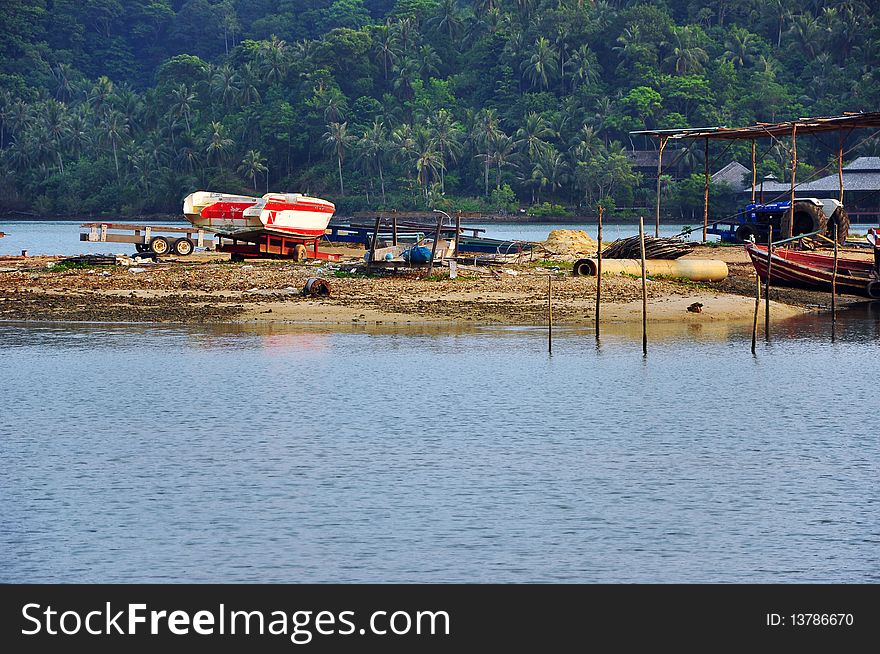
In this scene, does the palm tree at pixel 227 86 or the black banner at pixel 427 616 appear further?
the palm tree at pixel 227 86

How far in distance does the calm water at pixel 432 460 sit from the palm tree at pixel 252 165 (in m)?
103

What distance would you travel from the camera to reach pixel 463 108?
14662 centimetres

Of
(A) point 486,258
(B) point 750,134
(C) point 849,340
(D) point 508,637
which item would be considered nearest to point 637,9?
(B) point 750,134

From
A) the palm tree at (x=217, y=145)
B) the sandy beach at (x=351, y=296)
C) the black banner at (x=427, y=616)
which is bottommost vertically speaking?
the black banner at (x=427, y=616)

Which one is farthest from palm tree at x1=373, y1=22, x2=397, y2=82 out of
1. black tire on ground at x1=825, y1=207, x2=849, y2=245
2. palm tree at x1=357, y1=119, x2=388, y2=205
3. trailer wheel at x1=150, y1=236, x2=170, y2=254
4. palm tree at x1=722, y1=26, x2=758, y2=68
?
trailer wheel at x1=150, y1=236, x2=170, y2=254

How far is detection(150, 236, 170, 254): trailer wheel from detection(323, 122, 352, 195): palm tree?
8432 centimetres

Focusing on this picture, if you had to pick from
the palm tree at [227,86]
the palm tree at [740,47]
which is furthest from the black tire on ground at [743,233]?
the palm tree at [227,86]

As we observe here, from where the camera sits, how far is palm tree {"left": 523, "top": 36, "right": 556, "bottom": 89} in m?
139

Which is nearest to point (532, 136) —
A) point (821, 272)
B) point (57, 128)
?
point (57, 128)

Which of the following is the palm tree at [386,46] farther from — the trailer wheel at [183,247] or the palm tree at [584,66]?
the trailer wheel at [183,247]

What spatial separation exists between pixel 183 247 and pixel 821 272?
24906 mm

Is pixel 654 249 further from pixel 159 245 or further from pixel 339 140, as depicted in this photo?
pixel 339 140

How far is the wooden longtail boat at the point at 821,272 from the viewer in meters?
45.0

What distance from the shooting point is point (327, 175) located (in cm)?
13875
